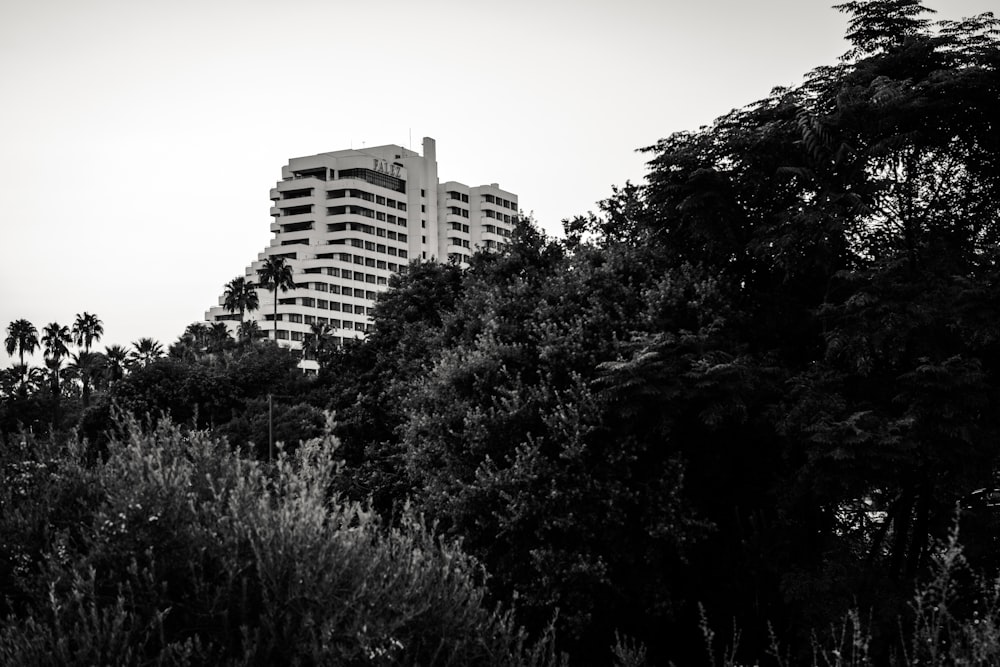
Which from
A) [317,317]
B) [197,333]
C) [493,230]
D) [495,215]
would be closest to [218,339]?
[197,333]

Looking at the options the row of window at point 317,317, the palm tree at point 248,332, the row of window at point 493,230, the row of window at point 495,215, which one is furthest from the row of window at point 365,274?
the palm tree at point 248,332

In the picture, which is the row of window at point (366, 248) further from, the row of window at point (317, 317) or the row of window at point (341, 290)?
the row of window at point (317, 317)

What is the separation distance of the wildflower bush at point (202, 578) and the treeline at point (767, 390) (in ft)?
30.9

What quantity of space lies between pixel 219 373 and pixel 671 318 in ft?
106

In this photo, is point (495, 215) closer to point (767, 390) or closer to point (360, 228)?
point (360, 228)

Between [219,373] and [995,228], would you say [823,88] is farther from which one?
[219,373]

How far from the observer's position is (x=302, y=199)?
128 metres

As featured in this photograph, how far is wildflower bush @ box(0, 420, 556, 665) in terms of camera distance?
324 inches

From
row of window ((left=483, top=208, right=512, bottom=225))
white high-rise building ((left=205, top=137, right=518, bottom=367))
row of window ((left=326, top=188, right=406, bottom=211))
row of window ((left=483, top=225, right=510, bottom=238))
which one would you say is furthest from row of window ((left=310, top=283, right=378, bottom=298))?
row of window ((left=483, top=208, right=512, bottom=225))

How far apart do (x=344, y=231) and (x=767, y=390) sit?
115995 mm

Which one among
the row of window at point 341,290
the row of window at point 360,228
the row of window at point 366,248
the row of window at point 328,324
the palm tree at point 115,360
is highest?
the row of window at point 360,228

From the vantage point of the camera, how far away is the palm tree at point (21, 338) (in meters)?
102

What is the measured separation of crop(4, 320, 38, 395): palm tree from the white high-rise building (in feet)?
93.3

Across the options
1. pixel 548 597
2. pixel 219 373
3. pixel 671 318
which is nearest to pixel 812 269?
pixel 671 318
